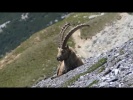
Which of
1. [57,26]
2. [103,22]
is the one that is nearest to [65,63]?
[103,22]

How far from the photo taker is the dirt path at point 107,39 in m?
54.7

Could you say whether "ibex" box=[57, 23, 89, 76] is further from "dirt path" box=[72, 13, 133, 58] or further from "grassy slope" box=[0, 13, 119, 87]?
"dirt path" box=[72, 13, 133, 58]

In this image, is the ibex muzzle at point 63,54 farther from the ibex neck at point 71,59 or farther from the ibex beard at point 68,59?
the ibex neck at point 71,59

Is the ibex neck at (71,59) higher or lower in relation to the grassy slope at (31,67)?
lower

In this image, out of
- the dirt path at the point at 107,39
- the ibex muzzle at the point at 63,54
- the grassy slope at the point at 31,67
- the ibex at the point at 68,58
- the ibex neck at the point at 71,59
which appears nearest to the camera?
the ibex muzzle at the point at 63,54

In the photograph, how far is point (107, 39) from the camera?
58062 mm

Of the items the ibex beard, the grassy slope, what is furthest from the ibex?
the grassy slope

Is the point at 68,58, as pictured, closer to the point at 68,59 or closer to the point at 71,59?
the point at 68,59

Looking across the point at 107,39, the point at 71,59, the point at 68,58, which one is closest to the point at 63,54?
the point at 68,58

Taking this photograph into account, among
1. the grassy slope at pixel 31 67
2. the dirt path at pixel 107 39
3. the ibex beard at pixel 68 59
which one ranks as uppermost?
the dirt path at pixel 107 39

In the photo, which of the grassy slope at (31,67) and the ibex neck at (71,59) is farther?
the grassy slope at (31,67)

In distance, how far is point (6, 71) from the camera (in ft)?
168

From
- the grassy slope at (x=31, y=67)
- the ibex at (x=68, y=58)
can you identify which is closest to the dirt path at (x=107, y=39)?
the grassy slope at (x=31, y=67)
